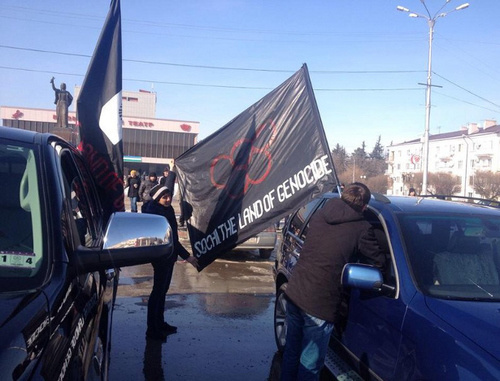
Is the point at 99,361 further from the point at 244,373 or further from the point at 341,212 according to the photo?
the point at 244,373

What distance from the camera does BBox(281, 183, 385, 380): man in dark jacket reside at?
3387 mm

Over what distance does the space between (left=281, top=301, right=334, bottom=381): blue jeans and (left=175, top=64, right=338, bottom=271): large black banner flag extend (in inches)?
49.9

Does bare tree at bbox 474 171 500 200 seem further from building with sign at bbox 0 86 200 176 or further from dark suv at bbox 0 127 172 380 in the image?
dark suv at bbox 0 127 172 380

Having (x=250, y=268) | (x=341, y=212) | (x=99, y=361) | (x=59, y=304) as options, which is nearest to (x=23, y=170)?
(x=59, y=304)

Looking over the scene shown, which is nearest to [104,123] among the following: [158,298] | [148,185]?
[158,298]

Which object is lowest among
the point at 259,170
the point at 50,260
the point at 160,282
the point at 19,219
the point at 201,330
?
the point at 201,330

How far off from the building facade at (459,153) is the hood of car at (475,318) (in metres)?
58.7

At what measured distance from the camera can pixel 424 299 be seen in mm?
2898

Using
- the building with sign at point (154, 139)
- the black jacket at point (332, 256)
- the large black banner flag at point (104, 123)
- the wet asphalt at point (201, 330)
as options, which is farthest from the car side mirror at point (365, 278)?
the building with sign at point (154, 139)

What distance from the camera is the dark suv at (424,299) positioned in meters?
2.45

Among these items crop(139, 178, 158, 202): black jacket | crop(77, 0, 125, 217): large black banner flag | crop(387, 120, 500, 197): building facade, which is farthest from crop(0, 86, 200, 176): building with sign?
crop(77, 0, 125, 217): large black banner flag

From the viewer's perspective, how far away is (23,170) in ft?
7.25

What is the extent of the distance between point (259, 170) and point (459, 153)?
7311 centimetres

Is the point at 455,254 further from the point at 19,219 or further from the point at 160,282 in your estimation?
the point at 160,282
